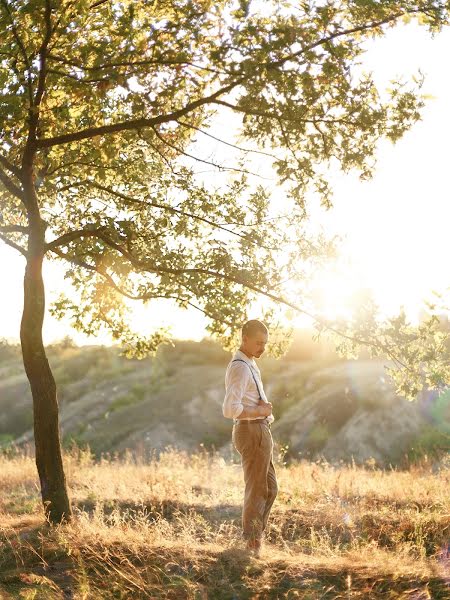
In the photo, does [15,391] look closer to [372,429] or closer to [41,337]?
[372,429]

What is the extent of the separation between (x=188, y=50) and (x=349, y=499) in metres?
6.71

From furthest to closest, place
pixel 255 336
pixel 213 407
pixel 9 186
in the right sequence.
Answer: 1. pixel 213 407
2. pixel 9 186
3. pixel 255 336

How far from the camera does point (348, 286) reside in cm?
980

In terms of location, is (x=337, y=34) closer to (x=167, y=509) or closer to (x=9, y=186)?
(x=9, y=186)

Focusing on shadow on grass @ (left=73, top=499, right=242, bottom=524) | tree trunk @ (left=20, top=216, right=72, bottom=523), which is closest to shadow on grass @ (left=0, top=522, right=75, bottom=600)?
tree trunk @ (left=20, top=216, right=72, bottom=523)

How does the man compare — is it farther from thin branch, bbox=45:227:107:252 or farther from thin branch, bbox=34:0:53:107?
thin branch, bbox=34:0:53:107

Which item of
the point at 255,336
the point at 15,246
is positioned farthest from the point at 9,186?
the point at 255,336

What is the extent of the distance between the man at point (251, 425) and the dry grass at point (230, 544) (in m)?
0.38

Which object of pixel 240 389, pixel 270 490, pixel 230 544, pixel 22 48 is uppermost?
pixel 22 48

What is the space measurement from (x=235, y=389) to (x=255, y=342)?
55cm

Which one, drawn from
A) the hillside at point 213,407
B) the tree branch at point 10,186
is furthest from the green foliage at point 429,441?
the tree branch at point 10,186

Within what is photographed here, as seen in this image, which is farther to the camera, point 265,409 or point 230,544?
point 265,409

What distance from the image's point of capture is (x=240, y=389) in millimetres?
7641

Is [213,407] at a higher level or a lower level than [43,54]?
lower
